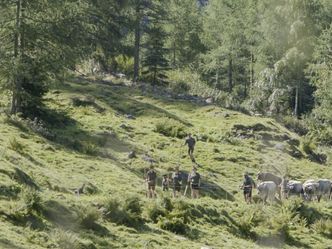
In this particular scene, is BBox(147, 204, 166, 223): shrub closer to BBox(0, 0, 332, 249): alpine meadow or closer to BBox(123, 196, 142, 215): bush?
BBox(0, 0, 332, 249): alpine meadow

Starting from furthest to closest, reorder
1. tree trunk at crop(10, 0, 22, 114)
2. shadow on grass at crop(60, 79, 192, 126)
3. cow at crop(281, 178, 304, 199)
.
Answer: shadow on grass at crop(60, 79, 192, 126) < tree trunk at crop(10, 0, 22, 114) < cow at crop(281, 178, 304, 199)

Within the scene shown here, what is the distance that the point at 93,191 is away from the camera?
26.0m

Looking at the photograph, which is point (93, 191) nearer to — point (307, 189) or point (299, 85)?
point (307, 189)

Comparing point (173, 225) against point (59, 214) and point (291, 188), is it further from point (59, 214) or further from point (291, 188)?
point (291, 188)

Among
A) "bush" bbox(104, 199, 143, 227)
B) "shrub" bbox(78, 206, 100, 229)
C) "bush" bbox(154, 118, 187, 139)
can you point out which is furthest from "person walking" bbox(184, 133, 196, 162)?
"shrub" bbox(78, 206, 100, 229)

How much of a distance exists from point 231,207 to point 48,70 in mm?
17112

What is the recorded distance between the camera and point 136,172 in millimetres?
32500

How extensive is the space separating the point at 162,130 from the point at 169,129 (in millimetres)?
498

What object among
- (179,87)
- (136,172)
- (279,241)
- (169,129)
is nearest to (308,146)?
(169,129)

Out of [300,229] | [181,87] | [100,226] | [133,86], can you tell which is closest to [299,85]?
[181,87]

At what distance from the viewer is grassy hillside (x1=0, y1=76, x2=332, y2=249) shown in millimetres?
20359

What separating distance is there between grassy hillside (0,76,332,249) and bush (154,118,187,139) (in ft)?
0.27

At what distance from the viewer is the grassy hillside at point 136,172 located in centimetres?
2036

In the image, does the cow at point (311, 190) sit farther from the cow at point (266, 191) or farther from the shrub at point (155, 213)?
the shrub at point (155, 213)
